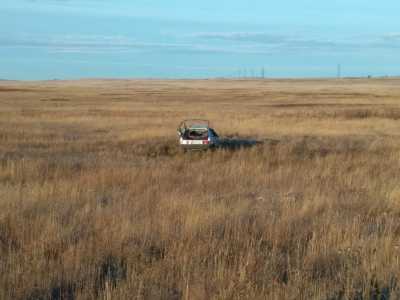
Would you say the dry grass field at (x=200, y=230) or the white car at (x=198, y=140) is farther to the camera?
the white car at (x=198, y=140)

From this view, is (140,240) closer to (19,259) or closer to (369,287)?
(19,259)

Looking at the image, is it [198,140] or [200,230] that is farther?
[198,140]

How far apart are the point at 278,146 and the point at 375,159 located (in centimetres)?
423

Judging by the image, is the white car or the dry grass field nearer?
the dry grass field

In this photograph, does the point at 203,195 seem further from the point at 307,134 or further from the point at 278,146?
the point at 307,134

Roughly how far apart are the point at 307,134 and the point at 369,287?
2165 centimetres

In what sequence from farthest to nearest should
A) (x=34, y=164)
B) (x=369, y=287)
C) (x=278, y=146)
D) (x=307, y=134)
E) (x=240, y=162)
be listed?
(x=307, y=134) < (x=278, y=146) < (x=240, y=162) < (x=34, y=164) < (x=369, y=287)

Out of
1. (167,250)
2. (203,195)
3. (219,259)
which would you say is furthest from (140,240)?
(203,195)

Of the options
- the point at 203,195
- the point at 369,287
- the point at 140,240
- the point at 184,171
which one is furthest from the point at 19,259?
the point at 184,171

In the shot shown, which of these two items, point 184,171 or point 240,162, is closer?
point 184,171

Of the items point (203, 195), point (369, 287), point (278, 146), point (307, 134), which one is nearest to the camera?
point (369, 287)

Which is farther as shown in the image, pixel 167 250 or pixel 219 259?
pixel 167 250

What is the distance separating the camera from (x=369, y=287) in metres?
4.93

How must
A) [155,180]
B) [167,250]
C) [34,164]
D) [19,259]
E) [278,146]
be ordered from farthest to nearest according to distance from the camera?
[278,146] → [34,164] → [155,180] → [167,250] → [19,259]
